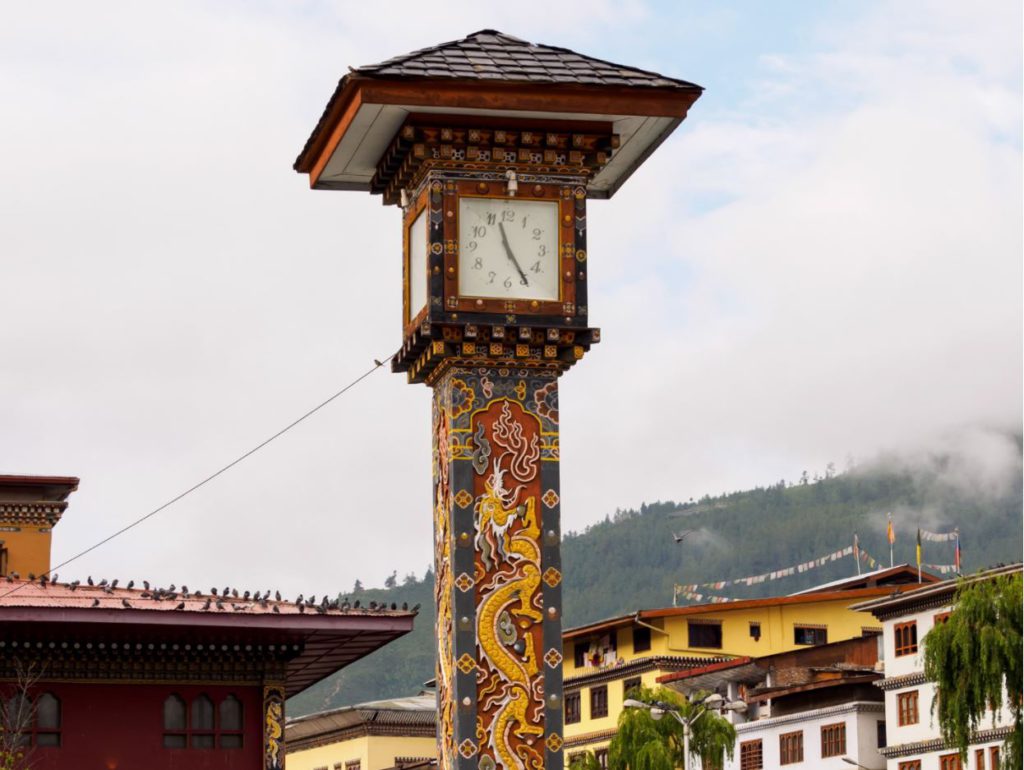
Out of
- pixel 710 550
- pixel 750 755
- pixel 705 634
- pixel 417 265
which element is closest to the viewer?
pixel 417 265

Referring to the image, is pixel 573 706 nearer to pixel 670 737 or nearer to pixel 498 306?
pixel 670 737

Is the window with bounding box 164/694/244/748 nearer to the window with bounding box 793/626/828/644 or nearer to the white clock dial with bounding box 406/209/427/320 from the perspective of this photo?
the white clock dial with bounding box 406/209/427/320

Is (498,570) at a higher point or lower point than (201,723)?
lower

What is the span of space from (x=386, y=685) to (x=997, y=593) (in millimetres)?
103166

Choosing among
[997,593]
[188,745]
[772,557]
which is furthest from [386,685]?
[188,745]

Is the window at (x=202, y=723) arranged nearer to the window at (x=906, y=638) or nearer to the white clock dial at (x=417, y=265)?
the white clock dial at (x=417, y=265)

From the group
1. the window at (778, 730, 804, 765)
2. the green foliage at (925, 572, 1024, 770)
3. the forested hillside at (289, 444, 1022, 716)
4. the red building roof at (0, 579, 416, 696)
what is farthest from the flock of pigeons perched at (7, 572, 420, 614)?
the forested hillside at (289, 444, 1022, 716)

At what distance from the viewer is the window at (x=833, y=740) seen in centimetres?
5750

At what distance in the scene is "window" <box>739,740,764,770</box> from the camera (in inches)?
2398

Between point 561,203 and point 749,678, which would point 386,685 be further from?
point 561,203

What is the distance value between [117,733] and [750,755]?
109 feet

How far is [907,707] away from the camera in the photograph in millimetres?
55875

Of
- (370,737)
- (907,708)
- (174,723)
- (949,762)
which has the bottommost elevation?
(174,723)

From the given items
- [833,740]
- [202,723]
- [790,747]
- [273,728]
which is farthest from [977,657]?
[790,747]
